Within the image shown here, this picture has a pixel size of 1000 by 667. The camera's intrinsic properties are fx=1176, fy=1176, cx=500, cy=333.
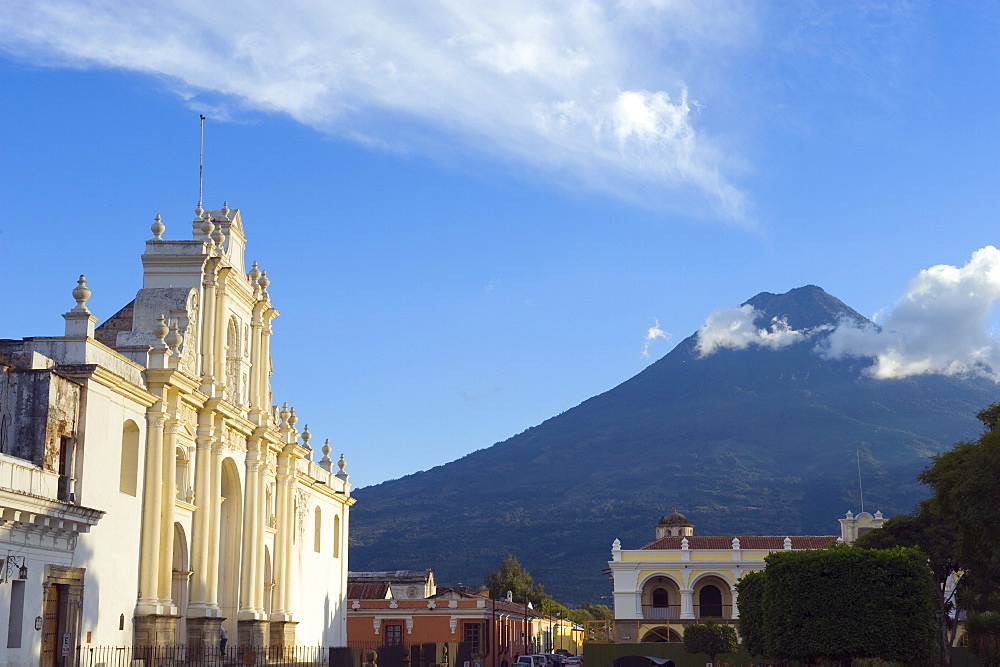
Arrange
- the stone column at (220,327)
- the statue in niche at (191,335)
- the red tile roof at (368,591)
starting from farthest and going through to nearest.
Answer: the red tile roof at (368,591) < the stone column at (220,327) < the statue in niche at (191,335)

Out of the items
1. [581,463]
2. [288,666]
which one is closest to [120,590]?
[288,666]

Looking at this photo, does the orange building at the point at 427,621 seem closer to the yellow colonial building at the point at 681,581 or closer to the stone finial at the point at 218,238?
the yellow colonial building at the point at 681,581

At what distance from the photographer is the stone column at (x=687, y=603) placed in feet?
223

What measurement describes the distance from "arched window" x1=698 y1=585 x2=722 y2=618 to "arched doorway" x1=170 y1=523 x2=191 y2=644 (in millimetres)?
43467

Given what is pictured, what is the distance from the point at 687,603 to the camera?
6831 centimetres

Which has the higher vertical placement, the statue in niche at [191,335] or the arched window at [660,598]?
the statue in niche at [191,335]

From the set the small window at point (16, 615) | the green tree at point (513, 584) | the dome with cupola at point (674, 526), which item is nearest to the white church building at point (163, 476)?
the small window at point (16, 615)

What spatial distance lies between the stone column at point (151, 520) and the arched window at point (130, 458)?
48cm

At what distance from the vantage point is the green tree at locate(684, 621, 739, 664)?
5853cm

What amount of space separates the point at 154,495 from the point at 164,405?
2.20m

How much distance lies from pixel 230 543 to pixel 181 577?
3667mm

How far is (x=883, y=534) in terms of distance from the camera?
48188 mm

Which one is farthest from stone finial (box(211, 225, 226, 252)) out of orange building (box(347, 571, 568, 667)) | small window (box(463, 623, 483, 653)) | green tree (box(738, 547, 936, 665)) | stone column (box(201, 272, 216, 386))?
small window (box(463, 623, 483, 653))

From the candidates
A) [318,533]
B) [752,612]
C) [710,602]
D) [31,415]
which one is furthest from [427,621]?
[31,415]
